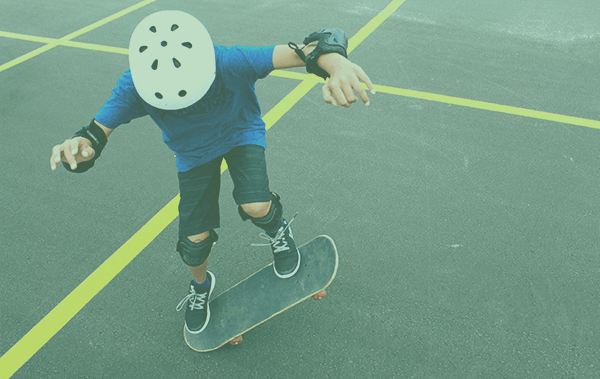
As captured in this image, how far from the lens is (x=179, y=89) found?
2.24 m

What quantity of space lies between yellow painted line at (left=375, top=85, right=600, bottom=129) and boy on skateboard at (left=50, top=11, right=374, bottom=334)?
9.27 feet

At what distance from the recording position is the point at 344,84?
1.97m

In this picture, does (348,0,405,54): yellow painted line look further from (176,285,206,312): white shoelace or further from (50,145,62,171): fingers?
(50,145,62,171): fingers

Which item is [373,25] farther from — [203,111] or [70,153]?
[70,153]

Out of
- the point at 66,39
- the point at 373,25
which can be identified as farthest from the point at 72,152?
the point at 66,39

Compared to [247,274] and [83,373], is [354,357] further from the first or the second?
[83,373]

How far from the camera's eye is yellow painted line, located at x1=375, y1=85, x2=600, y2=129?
Result: 15.0 feet

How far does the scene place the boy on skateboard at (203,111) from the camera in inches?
86.3

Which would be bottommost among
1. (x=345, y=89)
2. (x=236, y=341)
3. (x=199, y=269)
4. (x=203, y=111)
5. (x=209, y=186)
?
(x=236, y=341)

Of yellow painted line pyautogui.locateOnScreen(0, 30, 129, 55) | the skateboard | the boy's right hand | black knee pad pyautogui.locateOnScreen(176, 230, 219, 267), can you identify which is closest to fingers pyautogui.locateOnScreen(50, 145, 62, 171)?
the boy's right hand

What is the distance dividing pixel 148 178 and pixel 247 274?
1.54 m

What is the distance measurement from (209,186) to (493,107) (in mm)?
3463

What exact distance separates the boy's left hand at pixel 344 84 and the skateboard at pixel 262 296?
1301 millimetres

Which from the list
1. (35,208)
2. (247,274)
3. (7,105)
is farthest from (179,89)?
(7,105)
